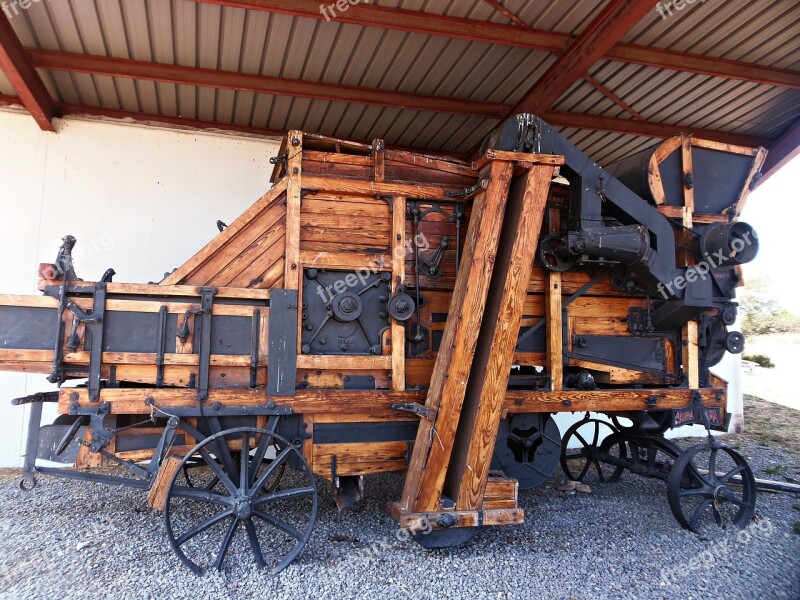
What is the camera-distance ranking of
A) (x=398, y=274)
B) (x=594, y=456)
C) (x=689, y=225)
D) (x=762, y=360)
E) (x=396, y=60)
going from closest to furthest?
(x=398, y=274) → (x=689, y=225) → (x=594, y=456) → (x=396, y=60) → (x=762, y=360)

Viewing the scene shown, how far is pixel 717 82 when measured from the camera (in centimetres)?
657

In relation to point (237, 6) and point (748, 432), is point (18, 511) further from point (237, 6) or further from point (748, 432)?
point (748, 432)

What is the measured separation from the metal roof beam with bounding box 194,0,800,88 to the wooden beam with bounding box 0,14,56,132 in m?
2.11

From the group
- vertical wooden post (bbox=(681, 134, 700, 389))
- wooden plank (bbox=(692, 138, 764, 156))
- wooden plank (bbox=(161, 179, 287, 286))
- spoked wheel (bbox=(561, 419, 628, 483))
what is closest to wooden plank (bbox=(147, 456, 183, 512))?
wooden plank (bbox=(161, 179, 287, 286))

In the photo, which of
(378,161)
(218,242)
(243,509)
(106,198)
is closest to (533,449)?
(243,509)

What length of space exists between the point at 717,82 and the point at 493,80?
2.92 m

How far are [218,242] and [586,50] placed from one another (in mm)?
4274

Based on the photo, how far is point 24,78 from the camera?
211 inches

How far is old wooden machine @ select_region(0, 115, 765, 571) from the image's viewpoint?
12.1 feet

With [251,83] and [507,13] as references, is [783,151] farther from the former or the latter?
[251,83]

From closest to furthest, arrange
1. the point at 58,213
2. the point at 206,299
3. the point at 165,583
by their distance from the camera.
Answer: the point at 165,583 < the point at 206,299 < the point at 58,213

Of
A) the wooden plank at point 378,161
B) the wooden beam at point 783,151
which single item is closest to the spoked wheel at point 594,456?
the wooden plank at point 378,161

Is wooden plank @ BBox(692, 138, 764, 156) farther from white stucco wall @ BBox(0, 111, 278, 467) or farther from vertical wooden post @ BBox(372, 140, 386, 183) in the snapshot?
white stucco wall @ BBox(0, 111, 278, 467)

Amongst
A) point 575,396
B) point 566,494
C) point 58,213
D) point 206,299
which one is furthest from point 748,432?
point 58,213
